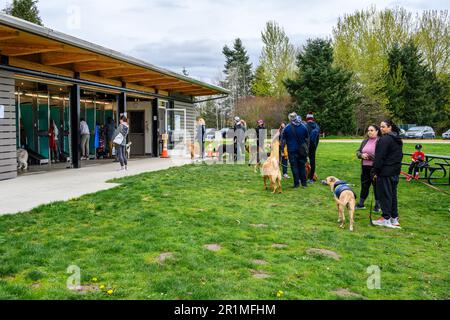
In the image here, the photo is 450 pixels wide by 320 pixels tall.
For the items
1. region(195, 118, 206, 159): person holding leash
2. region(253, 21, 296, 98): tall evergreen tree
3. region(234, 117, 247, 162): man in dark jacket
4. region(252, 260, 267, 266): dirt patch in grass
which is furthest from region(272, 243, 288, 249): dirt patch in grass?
region(253, 21, 296, 98): tall evergreen tree

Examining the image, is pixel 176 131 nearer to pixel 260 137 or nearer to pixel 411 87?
pixel 260 137

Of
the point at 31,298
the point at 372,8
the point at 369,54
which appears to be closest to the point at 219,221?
the point at 31,298

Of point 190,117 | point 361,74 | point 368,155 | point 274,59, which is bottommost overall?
point 368,155

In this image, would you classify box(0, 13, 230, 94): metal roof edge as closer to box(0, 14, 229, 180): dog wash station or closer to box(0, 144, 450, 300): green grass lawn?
box(0, 14, 229, 180): dog wash station

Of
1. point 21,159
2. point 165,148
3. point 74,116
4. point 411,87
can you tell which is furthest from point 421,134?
point 21,159

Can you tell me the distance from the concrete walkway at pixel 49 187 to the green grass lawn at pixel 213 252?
2.00 feet

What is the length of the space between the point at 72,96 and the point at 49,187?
5.40 meters

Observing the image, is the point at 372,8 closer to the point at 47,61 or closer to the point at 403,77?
the point at 403,77

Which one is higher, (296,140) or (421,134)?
(421,134)

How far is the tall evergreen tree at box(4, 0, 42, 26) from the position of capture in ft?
149

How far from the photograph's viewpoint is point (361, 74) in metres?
45.6

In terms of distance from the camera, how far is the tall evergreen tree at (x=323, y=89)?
42.1 meters

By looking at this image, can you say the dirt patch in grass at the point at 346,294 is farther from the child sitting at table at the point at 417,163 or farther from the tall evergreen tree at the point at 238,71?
the tall evergreen tree at the point at 238,71

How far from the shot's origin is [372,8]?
47156 mm
